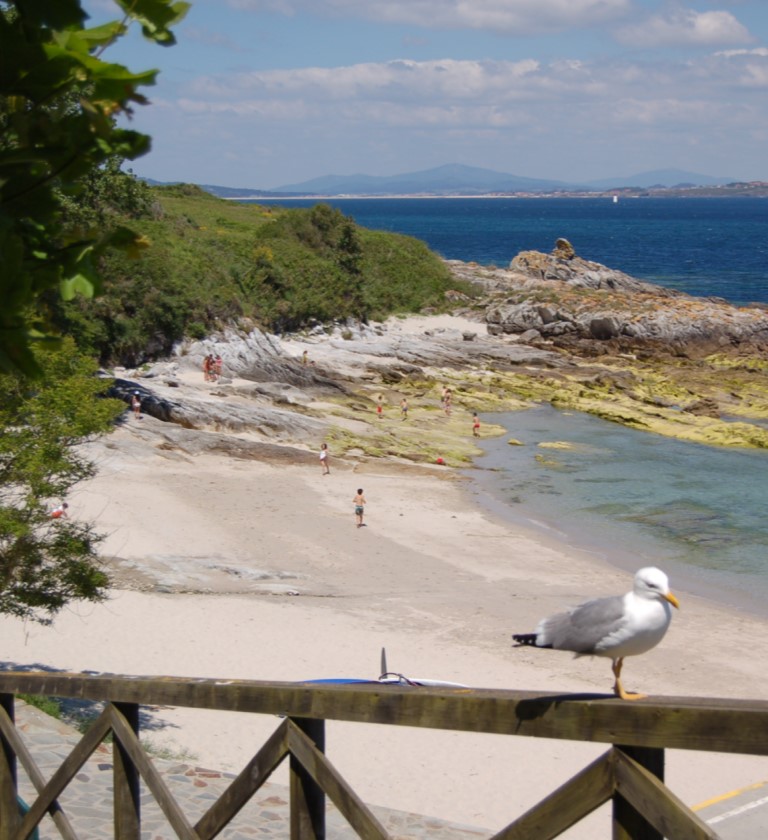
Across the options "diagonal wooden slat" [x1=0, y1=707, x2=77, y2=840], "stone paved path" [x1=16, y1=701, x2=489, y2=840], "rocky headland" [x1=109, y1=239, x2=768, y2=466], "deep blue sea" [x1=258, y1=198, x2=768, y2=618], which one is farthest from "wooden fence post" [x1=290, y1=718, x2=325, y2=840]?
"rocky headland" [x1=109, y1=239, x2=768, y2=466]

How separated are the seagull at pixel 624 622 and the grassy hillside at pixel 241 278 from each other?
69.2 ft

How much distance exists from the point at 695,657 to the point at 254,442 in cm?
1613

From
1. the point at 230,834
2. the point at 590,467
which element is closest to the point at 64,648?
the point at 230,834

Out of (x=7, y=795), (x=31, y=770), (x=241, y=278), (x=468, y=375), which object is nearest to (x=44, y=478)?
(x=7, y=795)

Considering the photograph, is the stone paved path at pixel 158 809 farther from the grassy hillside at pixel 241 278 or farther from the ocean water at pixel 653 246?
the ocean water at pixel 653 246

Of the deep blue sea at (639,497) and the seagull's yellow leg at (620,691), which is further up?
the seagull's yellow leg at (620,691)

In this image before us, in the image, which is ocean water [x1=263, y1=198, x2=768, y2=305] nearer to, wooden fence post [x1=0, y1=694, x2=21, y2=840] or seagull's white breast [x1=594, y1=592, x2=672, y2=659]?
wooden fence post [x1=0, y1=694, x2=21, y2=840]

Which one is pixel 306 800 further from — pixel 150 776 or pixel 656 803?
pixel 656 803

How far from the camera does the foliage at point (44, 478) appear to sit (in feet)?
37.1

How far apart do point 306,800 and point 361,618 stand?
14.8 m

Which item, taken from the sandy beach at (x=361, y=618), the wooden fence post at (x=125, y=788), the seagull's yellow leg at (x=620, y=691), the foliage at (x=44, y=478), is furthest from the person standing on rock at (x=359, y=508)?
the seagull's yellow leg at (x=620, y=691)

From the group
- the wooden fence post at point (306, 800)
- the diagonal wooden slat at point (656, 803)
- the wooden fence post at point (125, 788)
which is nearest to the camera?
the diagonal wooden slat at point (656, 803)

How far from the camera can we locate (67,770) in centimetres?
378

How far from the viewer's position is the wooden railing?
238 centimetres
